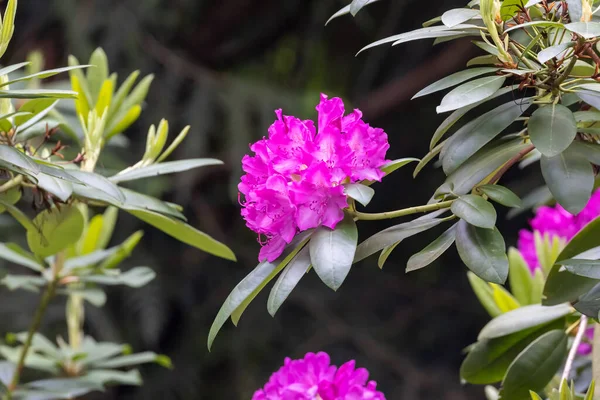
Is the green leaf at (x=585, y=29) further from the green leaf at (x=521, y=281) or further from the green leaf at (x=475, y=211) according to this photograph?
the green leaf at (x=521, y=281)

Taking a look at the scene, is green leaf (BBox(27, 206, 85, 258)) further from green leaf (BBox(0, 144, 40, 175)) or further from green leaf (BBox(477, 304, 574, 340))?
green leaf (BBox(477, 304, 574, 340))

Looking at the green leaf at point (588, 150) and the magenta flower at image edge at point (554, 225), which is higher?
the green leaf at point (588, 150)

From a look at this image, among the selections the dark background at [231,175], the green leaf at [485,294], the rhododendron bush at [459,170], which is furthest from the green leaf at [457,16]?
the dark background at [231,175]

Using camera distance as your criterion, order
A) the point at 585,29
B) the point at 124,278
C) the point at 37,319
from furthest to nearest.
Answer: the point at 124,278 → the point at 37,319 → the point at 585,29

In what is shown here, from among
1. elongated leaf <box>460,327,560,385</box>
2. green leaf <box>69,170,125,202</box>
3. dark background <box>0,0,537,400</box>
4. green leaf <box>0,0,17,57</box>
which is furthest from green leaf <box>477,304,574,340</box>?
dark background <box>0,0,537,400</box>

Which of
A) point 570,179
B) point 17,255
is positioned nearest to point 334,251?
point 570,179

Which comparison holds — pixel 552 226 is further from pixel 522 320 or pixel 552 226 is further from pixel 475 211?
pixel 475 211

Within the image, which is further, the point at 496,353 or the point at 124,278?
the point at 124,278

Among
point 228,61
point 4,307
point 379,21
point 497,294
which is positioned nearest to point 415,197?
point 379,21
